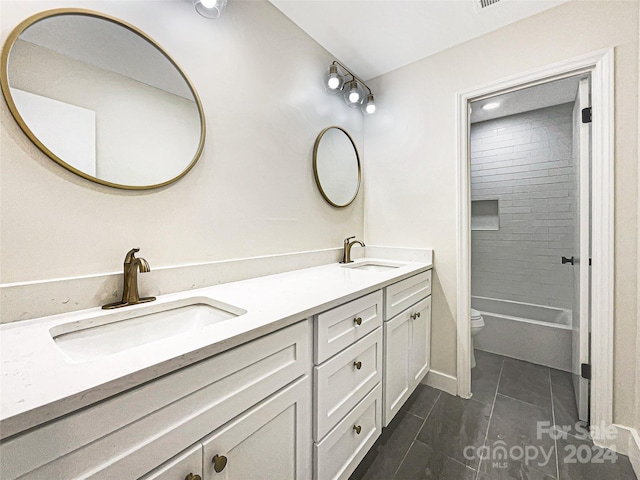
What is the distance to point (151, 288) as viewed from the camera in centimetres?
106

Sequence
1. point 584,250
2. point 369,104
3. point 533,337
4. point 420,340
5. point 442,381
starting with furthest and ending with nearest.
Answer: point 533,337
point 369,104
point 442,381
point 420,340
point 584,250

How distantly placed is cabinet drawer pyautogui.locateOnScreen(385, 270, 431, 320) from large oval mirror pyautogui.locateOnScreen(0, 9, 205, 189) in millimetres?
1172

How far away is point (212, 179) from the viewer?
130 cm

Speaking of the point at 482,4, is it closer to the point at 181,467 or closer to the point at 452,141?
the point at 452,141

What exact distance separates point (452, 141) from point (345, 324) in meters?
1.56

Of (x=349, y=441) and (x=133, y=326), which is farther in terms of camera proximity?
(x=349, y=441)

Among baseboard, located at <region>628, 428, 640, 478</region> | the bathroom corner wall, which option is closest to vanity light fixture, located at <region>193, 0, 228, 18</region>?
the bathroom corner wall

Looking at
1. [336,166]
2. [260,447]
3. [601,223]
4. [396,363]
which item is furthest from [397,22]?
[260,447]

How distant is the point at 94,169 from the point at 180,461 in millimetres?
944

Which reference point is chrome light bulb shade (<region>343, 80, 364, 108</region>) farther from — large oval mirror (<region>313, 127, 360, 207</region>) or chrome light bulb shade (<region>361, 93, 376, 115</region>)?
large oval mirror (<region>313, 127, 360, 207</region>)

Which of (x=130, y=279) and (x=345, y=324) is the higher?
(x=130, y=279)

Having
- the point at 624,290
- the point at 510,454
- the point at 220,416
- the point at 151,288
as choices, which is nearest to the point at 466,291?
the point at 624,290

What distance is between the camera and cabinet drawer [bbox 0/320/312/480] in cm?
44

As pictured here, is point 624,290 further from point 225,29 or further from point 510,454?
point 225,29
